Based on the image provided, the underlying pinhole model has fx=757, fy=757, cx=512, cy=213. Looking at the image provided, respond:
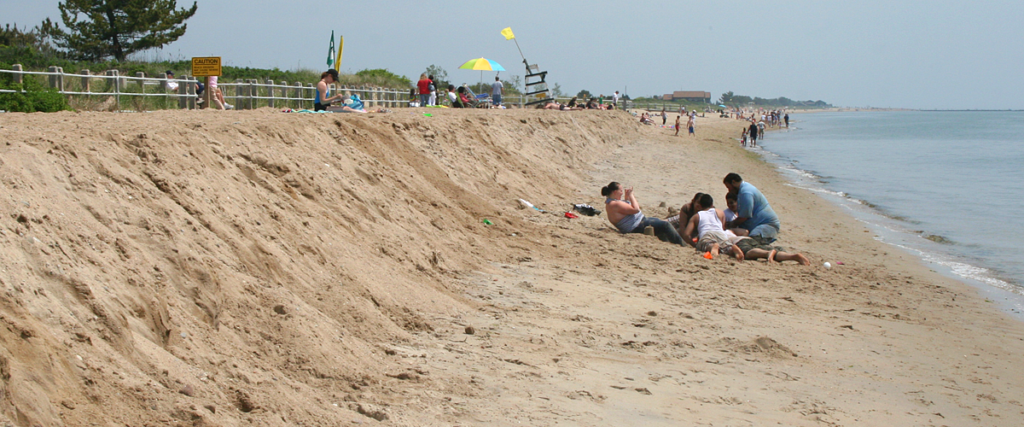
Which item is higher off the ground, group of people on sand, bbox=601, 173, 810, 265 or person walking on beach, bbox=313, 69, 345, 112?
person walking on beach, bbox=313, 69, 345, 112

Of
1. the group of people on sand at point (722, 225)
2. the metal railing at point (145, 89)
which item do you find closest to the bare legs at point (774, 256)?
the group of people on sand at point (722, 225)

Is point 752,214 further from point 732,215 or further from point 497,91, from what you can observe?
point 497,91

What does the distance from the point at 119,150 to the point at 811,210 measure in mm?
14612

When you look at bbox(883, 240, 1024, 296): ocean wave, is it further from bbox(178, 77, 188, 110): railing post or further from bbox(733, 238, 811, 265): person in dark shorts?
bbox(178, 77, 188, 110): railing post

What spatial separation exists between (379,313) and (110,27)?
3247 centimetres

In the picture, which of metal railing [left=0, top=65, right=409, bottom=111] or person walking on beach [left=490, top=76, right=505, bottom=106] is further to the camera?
person walking on beach [left=490, top=76, right=505, bottom=106]

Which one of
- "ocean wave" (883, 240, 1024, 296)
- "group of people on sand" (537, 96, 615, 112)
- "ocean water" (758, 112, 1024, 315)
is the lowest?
"ocean wave" (883, 240, 1024, 296)

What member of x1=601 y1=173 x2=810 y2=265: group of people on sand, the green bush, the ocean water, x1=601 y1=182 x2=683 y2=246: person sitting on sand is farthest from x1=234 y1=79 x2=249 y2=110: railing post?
the ocean water

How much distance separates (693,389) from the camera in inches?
195

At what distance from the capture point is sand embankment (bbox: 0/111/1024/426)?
3.74 metres

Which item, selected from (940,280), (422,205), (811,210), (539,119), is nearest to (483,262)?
(422,205)

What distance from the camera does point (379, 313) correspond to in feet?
18.4

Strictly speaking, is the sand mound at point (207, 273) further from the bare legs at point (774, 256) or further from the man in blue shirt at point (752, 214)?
the man in blue shirt at point (752, 214)

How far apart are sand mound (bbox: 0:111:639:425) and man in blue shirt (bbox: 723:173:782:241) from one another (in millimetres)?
3248
